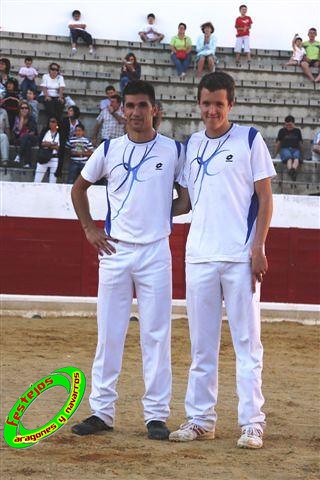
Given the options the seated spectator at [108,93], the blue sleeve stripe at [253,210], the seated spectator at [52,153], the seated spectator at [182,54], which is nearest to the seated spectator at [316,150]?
the seated spectator at [108,93]

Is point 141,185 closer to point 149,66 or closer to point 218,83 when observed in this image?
point 218,83

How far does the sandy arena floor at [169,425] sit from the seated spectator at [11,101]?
5.66 meters

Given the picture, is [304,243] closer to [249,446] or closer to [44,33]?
[249,446]

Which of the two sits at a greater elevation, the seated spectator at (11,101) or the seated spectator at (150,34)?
the seated spectator at (150,34)

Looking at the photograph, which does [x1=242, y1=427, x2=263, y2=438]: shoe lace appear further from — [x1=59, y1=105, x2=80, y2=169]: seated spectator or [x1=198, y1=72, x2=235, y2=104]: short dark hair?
[x1=59, y1=105, x2=80, y2=169]: seated spectator

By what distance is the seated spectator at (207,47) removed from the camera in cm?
1778

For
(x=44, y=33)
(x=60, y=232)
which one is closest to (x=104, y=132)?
(x=60, y=232)

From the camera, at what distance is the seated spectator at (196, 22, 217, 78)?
1778 centimetres

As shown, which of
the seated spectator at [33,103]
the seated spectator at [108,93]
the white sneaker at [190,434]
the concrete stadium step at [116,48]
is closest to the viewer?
the white sneaker at [190,434]

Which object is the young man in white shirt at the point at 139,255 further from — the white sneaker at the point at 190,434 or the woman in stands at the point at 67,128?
the woman in stands at the point at 67,128

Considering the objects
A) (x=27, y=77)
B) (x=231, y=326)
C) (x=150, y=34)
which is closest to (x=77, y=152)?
(x=27, y=77)

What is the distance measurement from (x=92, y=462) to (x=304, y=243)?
26.5 feet

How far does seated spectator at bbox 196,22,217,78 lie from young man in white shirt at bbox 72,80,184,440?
504 inches

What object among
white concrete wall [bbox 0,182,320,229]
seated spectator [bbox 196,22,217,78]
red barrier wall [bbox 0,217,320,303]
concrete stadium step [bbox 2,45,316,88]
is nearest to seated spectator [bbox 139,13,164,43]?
concrete stadium step [bbox 2,45,316,88]
